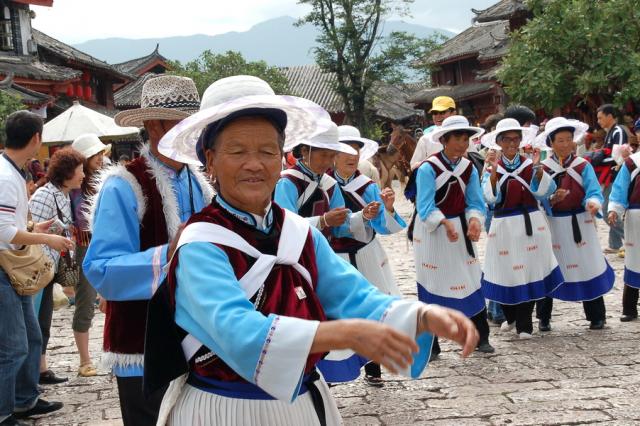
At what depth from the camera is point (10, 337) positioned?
16.1 ft

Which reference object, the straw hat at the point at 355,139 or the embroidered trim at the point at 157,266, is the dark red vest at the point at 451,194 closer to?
the straw hat at the point at 355,139

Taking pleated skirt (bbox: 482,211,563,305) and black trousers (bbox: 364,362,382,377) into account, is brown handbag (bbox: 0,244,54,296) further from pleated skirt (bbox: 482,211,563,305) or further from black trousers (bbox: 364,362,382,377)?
pleated skirt (bbox: 482,211,563,305)

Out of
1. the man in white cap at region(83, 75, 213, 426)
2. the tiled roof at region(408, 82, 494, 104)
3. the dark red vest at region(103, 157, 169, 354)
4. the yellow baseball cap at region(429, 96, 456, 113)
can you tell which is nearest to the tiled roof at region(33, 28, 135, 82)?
the tiled roof at region(408, 82, 494, 104)

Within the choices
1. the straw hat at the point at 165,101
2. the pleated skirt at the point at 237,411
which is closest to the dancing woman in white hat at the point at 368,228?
the straw hat at the point at 165,101

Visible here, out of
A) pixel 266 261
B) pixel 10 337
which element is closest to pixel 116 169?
pixel 266 261

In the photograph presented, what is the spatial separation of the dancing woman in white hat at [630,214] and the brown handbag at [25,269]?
508 centimetres

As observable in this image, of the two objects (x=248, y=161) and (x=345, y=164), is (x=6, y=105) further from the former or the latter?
(x=248, y=161)

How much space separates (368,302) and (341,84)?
3471 cm

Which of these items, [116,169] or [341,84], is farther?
[341,84]

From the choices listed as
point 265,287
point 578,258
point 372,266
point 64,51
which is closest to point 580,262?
point 578,258

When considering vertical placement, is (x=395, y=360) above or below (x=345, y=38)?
below

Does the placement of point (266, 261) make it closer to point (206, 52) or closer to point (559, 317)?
point (559, 317)

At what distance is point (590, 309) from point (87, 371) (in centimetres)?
458

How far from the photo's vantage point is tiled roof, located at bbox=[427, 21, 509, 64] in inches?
1553
